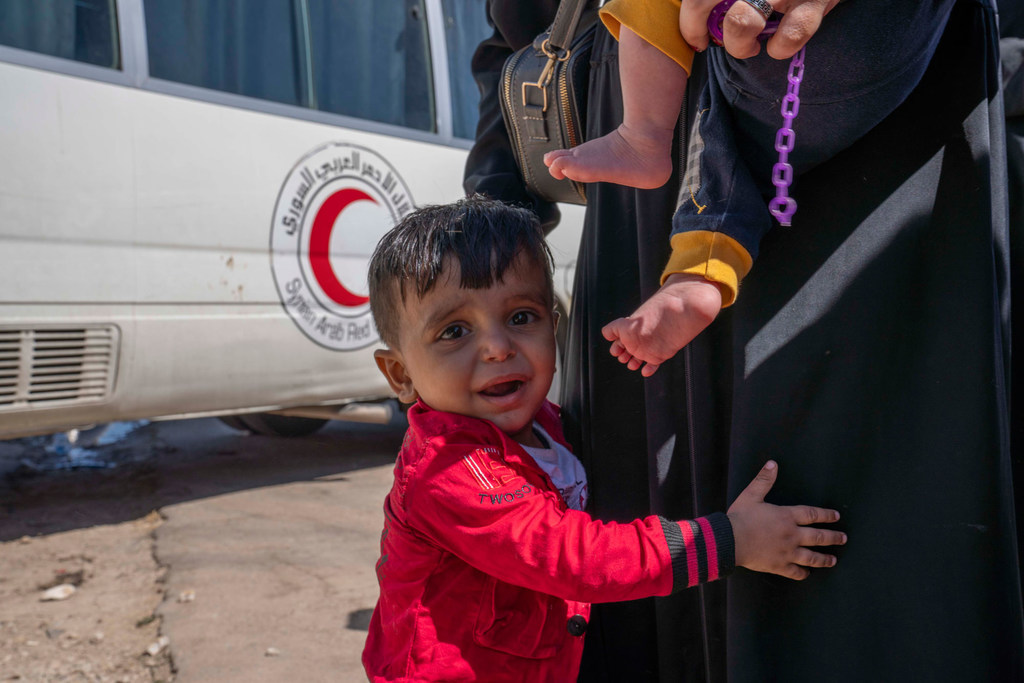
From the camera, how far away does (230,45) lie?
335 centimetres

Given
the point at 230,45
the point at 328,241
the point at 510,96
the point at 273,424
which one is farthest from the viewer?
the point at 273,424

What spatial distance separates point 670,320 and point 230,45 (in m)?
2.97

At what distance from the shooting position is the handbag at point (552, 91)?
140 centimetres

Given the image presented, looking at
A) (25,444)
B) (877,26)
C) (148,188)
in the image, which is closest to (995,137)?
(877,26)

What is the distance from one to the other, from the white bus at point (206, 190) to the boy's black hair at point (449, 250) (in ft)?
6.47

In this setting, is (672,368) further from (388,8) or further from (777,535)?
(388,8)

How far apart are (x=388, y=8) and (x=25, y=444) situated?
3.23 metres

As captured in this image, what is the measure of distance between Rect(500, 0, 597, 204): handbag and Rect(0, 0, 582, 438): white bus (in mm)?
1958

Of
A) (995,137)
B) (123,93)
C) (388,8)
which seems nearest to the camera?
(995,137)

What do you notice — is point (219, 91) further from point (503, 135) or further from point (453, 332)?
point (453, 332)

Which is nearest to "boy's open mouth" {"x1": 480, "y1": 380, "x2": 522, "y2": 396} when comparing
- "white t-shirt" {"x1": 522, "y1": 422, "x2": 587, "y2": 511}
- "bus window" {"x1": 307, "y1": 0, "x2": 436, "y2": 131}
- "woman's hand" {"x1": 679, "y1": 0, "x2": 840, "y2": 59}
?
"white t-shirt" {"x1": 522, "y1": 422, "x2": 587, "y2": 511}

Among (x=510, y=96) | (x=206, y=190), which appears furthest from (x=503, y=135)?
(x=206, y=190)

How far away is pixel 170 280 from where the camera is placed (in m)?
3.14

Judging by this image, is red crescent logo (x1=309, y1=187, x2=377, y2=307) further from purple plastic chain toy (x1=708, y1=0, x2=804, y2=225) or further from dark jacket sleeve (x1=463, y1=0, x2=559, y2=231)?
purple plastic chain toy (x1=708, y1=0, x2=804, y2=225)
